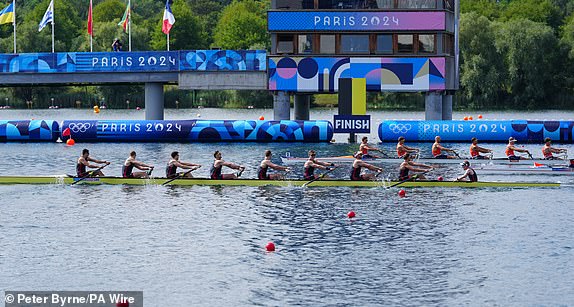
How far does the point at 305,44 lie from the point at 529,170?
25.3m

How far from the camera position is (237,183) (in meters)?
45.6

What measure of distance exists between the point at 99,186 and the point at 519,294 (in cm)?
2627

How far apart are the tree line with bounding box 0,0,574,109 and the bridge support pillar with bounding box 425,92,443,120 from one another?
137ft

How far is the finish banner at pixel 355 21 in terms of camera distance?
230 feet

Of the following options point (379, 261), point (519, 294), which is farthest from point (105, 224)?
point (519, 294)

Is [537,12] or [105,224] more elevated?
[537,12]

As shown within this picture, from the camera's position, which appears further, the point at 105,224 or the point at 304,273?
the point at 105,224

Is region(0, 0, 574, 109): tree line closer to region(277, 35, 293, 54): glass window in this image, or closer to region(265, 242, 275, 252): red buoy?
region(277, 35, 293, 54): glass window

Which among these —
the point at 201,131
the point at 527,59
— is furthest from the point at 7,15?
the point at 527,59

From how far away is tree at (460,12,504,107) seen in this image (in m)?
114

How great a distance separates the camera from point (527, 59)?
115062mm

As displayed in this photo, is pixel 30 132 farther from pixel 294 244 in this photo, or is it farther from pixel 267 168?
pixel 294 244

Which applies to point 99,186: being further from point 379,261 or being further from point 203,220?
point 379,261

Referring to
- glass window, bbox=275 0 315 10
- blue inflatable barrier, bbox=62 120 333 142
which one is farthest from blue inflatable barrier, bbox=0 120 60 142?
glass window, bbox=275 0 315 10
